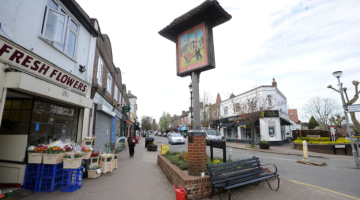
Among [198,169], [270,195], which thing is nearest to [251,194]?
[270,195]

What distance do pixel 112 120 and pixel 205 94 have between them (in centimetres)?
2165

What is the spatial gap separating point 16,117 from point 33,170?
1.67 metres

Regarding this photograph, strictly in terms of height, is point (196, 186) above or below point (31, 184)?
above

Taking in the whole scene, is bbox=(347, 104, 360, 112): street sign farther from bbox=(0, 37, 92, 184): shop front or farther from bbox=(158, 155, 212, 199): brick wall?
bbox=(0, 37, 92, 184): shop front

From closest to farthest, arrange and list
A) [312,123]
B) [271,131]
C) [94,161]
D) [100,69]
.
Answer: [94,161] → [100,69] → [271,131] → [312,123]

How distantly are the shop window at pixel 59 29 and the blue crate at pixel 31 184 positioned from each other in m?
3.93

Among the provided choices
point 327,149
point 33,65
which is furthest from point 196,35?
point 327,149

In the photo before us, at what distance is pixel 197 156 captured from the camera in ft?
17.1

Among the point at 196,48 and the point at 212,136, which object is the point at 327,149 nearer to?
the point at 212,136

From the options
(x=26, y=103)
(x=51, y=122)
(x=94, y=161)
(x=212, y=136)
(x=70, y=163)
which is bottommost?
(x=94, y=161)

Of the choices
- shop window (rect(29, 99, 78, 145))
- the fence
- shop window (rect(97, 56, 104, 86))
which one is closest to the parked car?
shop window (rect(97, 56, 104, 86))

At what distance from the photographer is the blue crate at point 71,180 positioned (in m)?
4.89

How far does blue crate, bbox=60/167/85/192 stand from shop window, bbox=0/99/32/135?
171cm

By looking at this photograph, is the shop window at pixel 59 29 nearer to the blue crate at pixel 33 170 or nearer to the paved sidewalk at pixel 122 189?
the blue crate at pixel 33 170
